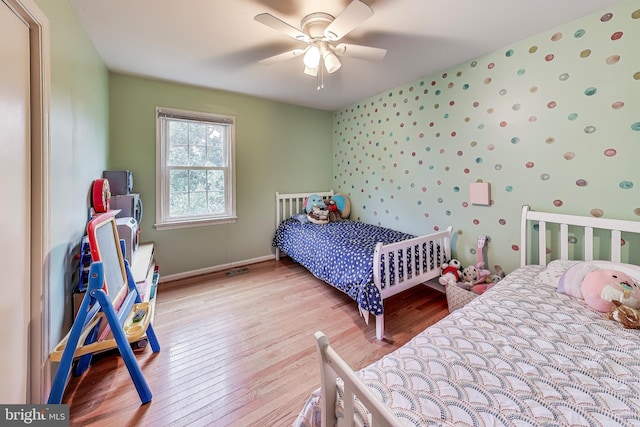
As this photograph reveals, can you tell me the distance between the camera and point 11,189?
1098 millimetres

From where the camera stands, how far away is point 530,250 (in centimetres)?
207

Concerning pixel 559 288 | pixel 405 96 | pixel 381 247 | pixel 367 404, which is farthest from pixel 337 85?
pixel 367 404

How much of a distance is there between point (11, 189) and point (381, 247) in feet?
6.80

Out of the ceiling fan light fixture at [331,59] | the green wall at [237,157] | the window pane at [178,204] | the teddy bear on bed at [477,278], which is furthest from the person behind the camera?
the window pane at [178,204]

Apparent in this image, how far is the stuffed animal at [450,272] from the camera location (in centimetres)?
231

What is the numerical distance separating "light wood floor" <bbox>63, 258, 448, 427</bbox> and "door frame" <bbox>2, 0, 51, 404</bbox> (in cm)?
31

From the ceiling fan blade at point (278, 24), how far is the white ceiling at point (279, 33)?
131 mm

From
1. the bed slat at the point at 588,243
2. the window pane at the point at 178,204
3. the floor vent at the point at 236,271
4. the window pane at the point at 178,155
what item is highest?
the window pane at the point at 178,155

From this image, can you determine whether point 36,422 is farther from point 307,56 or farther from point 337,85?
point 337,85

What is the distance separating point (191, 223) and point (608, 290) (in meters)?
3.56

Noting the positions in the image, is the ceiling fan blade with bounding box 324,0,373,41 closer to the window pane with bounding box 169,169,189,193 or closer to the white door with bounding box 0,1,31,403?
the white door with bounding box 0,1,31,403

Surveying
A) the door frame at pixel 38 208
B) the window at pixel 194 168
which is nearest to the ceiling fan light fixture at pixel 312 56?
the door frame at pixel 38 208

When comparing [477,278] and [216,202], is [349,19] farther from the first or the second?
[216,202]

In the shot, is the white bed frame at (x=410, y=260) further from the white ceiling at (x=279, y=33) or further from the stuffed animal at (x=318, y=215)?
the white ceiling at (x=279, y=33)
